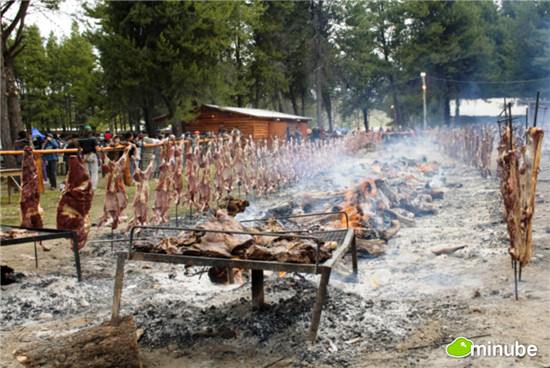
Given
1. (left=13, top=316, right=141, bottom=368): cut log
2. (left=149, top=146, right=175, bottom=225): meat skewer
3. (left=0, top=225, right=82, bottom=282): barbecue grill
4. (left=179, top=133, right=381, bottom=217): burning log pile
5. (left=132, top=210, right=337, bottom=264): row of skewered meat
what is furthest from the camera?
(left=179, top=133, right=381, bottom=217): burning log pile

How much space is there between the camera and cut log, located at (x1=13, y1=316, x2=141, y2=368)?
358 cm

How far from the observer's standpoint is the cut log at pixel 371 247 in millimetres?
7359

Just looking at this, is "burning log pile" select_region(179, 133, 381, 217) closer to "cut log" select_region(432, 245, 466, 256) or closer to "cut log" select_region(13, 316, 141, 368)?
"cut log" select_region(432, 245, 466, 256)

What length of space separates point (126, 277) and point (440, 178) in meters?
14.4

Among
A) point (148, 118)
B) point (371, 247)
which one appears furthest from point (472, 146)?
point (148, 118)

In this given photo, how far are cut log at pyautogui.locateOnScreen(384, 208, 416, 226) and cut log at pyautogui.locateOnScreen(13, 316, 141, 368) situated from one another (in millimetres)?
6885

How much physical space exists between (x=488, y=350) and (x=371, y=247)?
3556 millimetres

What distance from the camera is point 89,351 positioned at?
3.66 meters

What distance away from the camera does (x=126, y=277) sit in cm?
636

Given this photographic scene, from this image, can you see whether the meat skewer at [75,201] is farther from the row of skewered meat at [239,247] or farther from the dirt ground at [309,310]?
the row of skewered meat at [239,247]

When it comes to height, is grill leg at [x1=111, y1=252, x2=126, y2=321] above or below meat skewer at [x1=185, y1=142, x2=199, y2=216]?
below

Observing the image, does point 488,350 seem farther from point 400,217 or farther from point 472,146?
point 472,146

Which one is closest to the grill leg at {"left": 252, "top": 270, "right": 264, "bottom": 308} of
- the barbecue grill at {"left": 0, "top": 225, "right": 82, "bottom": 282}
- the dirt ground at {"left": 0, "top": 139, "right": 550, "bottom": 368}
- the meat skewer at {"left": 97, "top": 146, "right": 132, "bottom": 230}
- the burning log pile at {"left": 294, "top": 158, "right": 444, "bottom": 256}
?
the dirt ground at {"left": 0, "top": 139, "right": 550, "bottom": 368}

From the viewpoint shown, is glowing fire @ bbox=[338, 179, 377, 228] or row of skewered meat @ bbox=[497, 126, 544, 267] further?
glowing fire @ bbox=[338, 179, 377, 228]
